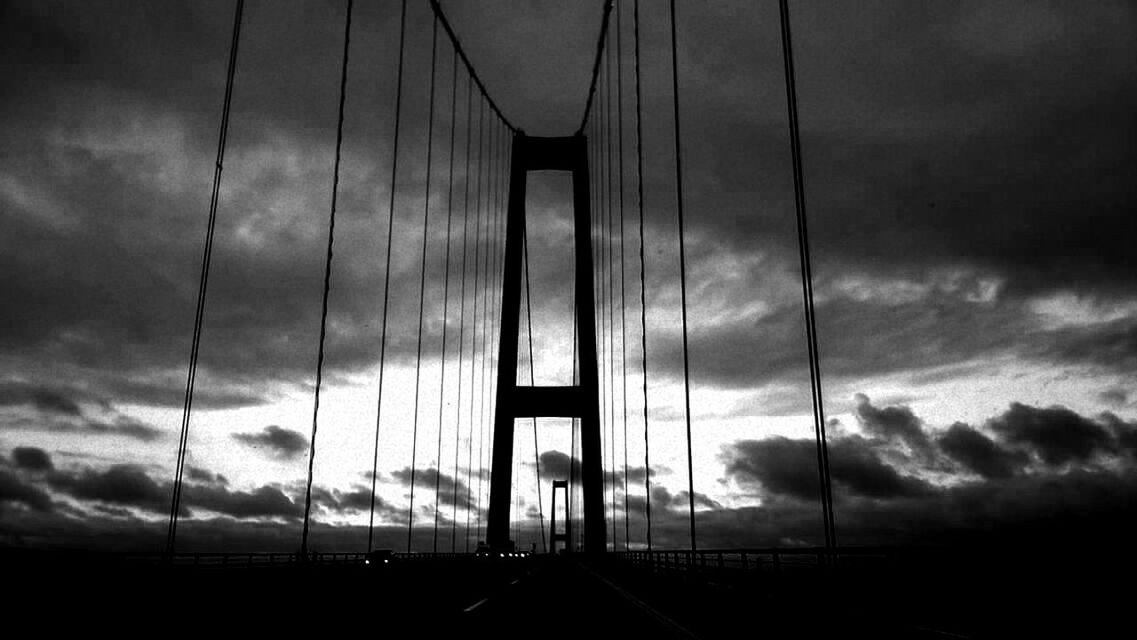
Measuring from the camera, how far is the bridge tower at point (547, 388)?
108 feet

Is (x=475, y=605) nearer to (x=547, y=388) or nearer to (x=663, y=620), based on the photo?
(x=663, y=620)

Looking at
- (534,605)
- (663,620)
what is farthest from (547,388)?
→ (663,620)

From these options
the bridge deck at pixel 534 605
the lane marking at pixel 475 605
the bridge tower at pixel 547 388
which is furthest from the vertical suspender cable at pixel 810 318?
the bridge tower at pixel 547 388

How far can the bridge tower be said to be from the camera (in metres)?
32.9

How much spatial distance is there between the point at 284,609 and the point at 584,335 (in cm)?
2714

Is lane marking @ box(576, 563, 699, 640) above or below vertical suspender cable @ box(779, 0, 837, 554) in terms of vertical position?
below

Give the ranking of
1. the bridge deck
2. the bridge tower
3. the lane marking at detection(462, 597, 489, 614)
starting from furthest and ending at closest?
the bridge tower → the lane marking at detection(462, 597, 489, 614) → the bridge deck

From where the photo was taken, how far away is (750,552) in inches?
605

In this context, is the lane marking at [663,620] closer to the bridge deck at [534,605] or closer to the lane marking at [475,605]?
the bridge deck at [534,605]

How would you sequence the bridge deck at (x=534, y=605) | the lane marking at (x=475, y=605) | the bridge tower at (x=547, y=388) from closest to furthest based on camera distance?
the bridge deck at (x=534, y=605)
the lane marking at (x=475, y=605)
the bridge tower at (x=547, y=388)

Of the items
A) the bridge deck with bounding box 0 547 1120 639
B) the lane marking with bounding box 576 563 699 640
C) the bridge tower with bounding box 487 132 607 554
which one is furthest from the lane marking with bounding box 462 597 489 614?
the bridge tower with bounding box 487 132 607 554

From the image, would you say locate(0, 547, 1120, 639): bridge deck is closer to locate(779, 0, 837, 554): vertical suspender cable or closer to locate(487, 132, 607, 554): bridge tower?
locate(779, 0, 837, 554): vertical suspender cable

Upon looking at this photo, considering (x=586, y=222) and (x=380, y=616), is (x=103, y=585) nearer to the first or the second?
(x=380, y=616)

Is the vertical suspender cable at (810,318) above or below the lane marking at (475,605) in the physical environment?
above
